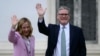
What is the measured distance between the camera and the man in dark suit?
4.85 metres

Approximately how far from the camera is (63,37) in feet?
16.0

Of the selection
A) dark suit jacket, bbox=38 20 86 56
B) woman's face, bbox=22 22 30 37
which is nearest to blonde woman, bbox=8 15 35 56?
woman's face, bbox=22 22 30 37

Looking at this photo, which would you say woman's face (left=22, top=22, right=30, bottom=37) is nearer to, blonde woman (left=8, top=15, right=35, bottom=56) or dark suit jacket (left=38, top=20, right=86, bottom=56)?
blonde woman (left=8, top=15, right=35, bottom=56)

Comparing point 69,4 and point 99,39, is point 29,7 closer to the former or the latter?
point 69,4

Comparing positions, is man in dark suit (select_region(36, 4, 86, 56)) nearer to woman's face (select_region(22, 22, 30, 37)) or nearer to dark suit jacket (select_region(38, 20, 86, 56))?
dark suit jacket (select_region(38, 20, 86, 56))

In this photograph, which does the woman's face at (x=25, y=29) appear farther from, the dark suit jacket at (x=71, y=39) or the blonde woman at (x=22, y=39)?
the dark suit jacket at (x=71, y=39)

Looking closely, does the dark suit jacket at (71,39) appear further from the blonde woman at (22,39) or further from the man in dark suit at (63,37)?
the blonde woman at (22,39)

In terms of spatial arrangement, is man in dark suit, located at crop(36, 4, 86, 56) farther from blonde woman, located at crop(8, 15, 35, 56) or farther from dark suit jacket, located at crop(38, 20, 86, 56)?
blonde woman, located at crop(8, 15, 35, 56)

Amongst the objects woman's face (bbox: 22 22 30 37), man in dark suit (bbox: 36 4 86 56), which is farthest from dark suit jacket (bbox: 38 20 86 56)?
woman's face (bbox: 22 22 30 37)

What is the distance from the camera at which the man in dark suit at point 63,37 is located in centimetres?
485

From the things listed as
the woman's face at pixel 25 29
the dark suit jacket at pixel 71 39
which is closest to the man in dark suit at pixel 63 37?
the dark suit jacket at pixel 71 39

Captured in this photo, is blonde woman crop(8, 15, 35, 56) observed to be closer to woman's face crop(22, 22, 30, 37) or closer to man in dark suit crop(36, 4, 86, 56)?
woman's face crop(22, 22, 30, 37)

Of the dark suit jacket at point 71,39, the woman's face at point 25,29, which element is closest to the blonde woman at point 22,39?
the woman's face at point 25,29

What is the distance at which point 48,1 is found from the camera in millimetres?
7184
